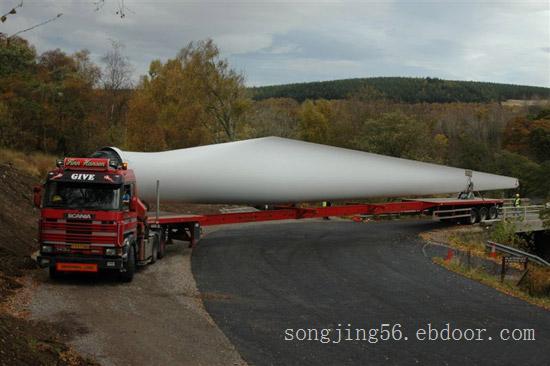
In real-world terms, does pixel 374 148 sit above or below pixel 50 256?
above

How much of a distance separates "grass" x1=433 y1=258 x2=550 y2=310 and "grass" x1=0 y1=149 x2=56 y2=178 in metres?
18.6

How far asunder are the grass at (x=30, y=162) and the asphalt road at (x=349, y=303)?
10846 mm

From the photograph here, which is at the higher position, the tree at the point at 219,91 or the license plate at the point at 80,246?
the tree at the point at 219,91

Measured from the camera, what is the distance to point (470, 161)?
184 ft

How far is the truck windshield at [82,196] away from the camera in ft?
40.1

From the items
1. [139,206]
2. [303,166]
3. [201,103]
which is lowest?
[139,206]

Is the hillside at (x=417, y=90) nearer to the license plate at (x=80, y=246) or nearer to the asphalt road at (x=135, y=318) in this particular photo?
the asphalt road at (x=135, y=318)

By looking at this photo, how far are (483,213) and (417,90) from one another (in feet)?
462

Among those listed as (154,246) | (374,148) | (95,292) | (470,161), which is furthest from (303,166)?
(470,161)

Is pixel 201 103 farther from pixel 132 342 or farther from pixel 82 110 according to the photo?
pixel 132 342

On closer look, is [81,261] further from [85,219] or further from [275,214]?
[275,214]

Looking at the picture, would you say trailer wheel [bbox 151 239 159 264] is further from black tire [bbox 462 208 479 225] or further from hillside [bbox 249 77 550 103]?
hillside [bbox 249 77 550 103]

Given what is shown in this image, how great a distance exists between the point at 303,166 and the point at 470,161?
1648 inches

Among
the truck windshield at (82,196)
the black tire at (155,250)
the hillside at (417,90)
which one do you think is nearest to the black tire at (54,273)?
the truck windshield at (82,196)
